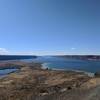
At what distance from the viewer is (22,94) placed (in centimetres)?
2056

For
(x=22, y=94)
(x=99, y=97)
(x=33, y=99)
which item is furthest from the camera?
(x=22, y=94)

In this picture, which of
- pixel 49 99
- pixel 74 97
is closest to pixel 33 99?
pixel 49 99

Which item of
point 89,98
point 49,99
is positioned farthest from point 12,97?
point 89,98

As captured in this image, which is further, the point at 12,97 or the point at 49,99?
the point at 12,97

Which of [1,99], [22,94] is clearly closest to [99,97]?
[22,94]

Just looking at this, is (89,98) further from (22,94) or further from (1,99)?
(1,99)

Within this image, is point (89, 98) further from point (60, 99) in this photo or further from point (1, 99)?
point (1, 99)

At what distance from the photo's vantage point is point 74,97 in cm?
1734

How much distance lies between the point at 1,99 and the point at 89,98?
32.4 ft

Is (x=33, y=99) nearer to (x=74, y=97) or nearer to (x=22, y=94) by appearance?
(x=22, y=94)

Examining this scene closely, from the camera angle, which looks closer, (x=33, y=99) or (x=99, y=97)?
(x=99, y=97)

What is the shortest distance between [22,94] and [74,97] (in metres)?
6.83

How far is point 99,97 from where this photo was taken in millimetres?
16594

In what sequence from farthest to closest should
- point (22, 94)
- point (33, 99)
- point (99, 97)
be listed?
point (22, 94) < point (33, 99) < point (99, 97)
